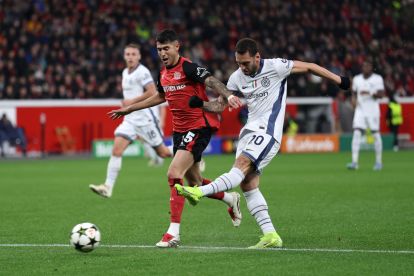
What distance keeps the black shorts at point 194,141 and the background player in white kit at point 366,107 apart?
40.0 feet

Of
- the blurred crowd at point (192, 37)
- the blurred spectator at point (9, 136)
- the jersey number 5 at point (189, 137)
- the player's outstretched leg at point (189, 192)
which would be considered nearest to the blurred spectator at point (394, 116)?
the blurred crowd at point (192, 37)

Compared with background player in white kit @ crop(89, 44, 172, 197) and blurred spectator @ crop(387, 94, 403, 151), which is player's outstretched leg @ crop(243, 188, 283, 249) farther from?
blurred spectator @ crop(387, 94, 403, 151)

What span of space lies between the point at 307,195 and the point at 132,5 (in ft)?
75.6

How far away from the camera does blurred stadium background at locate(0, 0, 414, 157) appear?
32312 millimetres

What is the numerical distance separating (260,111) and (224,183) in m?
1.02

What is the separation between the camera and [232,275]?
23.9ft

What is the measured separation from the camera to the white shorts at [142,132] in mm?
15609

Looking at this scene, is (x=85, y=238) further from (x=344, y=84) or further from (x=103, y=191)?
(x=103, y=191)

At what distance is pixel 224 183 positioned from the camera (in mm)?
8719

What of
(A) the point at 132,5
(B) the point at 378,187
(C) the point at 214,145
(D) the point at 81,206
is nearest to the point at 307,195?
(B) the point at 378,187

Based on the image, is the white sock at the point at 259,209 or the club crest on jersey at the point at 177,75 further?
the club crest on jersey at the point at 177,75

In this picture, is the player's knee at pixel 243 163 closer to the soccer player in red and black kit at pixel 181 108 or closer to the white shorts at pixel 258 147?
the white shorts at pixel 258 147

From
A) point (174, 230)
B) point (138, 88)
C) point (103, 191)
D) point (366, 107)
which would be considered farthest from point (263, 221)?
point (366, 107)

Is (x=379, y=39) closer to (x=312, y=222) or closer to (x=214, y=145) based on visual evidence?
(x=214, y=145)
